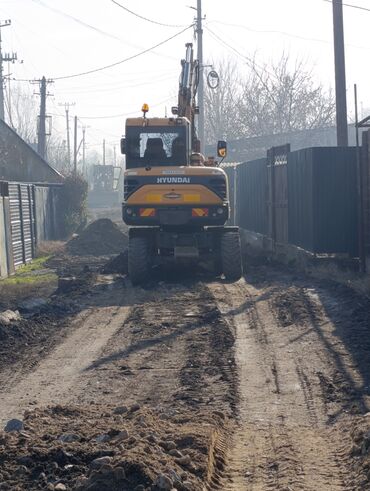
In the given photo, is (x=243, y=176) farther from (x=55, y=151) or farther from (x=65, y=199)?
(x=55, y=151)

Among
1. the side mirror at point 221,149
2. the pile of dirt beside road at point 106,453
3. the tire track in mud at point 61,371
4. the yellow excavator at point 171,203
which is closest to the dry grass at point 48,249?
the yellow excavator at point 171,203

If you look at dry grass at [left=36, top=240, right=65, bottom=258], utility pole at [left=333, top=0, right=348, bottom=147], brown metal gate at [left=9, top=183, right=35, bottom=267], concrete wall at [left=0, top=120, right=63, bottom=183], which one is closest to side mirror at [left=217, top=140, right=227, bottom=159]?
utility pole at [left=333, top=0, right=348, bottom=147]

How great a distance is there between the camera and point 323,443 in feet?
24.1

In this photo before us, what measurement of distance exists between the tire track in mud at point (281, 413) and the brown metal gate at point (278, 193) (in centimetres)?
845

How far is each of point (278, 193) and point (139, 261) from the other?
232 inches

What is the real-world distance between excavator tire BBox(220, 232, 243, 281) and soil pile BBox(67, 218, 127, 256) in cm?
1287

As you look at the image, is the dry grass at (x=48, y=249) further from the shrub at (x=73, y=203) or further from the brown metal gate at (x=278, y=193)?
the brown metal gate at (x=278, y=193)

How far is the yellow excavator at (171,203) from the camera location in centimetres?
1845

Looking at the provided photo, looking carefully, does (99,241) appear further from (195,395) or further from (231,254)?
(195,395)

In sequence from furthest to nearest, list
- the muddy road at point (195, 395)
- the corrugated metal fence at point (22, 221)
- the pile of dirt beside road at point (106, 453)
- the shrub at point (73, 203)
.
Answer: the shrub at point (73, 203)
the corrugated metal fence at point (22, 221)
the muddy road at point (195, 395)
the pile of dirt beside road at point (106, 453)

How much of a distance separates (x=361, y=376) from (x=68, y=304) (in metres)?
7.58

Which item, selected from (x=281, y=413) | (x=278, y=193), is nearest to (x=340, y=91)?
(x=278, y=193)

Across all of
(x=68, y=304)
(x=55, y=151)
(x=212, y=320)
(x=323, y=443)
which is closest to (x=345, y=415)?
(x=323, y=443)

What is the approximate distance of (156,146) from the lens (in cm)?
1934
